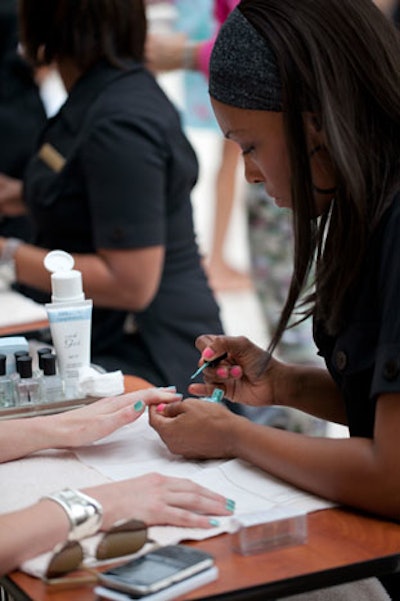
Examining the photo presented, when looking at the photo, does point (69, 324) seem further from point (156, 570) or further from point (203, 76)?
point (203, 76)

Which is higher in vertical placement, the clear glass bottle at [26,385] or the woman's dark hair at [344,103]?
the woman's dark hair at [344,103]

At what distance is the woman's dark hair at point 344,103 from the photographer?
1537 mm

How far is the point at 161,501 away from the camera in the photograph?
4.98 ft

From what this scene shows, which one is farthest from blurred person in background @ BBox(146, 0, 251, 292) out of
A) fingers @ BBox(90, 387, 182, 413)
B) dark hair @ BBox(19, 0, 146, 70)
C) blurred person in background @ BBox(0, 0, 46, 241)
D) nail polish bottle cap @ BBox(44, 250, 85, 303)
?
fingers @ BBox(90, 387, 182, 413)

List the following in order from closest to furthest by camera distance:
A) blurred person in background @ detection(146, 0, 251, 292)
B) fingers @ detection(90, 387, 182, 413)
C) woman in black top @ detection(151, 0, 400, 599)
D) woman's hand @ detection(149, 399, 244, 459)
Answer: woman in black top @ detection(151, 0, 400, 599) < woman's hand @ detection(149, 399, 244, 459) < fingers @ detection(90, 387, 182, 413) < blurred person in background @ detection(146, 0, 251, 292)

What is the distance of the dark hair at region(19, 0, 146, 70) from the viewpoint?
8.74 ft

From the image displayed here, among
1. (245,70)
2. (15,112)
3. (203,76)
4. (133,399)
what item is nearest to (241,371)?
(133,399)

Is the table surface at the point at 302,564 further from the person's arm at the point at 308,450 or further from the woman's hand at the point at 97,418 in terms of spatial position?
the woman's hand at the point at 97,418

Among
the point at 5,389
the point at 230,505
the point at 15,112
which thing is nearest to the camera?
the point at 230,505

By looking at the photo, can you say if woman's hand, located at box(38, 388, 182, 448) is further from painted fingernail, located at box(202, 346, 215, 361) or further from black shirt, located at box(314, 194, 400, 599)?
black shirt, located at box(314, 194, 400, 599)

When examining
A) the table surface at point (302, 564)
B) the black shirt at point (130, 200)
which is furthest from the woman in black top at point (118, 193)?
the table surface at point (302, 564)

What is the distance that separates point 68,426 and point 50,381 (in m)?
0.20

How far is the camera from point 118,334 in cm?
280

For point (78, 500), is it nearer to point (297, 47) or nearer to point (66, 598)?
point (66, 598)
